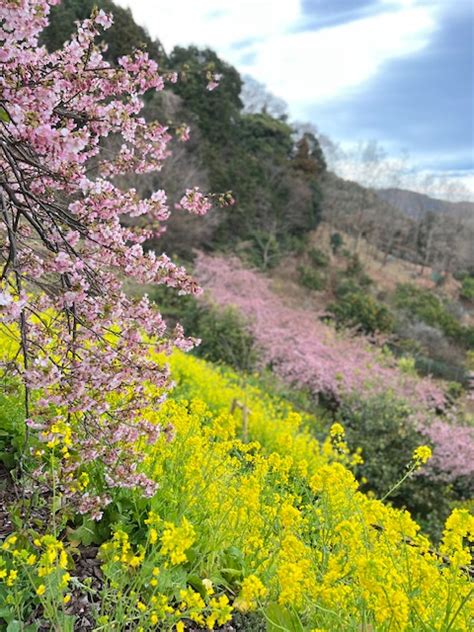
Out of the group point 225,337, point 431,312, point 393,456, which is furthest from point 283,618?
point 431,312

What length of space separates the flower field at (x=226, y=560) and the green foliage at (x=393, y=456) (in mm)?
5426

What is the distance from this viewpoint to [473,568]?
104 inches

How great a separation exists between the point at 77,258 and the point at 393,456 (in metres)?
7.80

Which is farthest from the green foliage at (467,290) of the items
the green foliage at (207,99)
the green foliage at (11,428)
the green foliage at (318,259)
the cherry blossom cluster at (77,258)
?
the green foliage at (11,428)

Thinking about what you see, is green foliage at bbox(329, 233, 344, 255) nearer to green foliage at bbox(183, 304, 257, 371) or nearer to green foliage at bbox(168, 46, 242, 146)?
green foliage at bbox(168, 46, 242, 146)

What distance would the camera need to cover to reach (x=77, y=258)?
93.8 inches

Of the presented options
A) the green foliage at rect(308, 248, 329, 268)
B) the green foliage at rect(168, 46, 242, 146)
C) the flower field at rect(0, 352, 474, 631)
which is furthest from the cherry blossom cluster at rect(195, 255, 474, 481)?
the green foliage at rect(168, 46, 242, 146)

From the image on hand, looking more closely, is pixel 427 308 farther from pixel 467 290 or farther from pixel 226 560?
pixel 226 560

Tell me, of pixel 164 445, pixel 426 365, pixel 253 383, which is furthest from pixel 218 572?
pixel 426 365

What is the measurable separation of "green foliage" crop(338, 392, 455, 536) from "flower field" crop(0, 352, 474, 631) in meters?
5.43

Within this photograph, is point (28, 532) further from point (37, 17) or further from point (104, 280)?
point (37, 17)

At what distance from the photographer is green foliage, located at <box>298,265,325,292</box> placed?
79.7 ft

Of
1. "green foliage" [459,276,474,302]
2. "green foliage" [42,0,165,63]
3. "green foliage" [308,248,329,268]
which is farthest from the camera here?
"green foliage" [459,276,474,302]

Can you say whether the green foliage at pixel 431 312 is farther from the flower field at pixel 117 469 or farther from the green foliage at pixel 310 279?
the flower field at pixel 117 469
